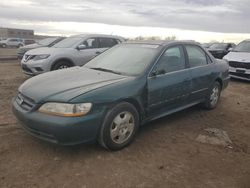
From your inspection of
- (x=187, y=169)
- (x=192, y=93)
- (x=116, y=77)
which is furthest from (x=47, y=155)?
(x=192, y=93)

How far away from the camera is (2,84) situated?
8664 millimetres

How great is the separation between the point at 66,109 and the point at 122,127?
2.97 ft

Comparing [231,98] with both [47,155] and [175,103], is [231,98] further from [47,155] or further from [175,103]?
[47,155]

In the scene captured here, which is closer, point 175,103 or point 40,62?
point 175,103

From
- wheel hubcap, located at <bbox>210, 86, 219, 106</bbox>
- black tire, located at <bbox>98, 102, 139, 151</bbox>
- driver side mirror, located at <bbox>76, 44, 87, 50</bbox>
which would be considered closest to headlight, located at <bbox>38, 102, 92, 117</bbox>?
black tire, located at <bbox>98, 102, 139, 151</bbox>

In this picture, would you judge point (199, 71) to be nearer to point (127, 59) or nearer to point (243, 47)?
point (127, 59)

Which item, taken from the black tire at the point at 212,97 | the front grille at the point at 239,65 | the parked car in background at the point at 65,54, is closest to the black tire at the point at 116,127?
the black tire at the point at 212,97

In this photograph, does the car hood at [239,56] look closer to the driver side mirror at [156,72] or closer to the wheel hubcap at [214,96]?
the wheel hubcap at [214,96]

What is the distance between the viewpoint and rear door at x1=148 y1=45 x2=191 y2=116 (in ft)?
15.2

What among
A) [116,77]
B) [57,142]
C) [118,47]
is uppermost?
[118,47]

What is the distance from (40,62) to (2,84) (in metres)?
1.29

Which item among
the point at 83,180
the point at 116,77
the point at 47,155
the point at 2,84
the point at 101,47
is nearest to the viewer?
the point at 83,180

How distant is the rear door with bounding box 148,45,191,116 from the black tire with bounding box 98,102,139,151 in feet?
1.47

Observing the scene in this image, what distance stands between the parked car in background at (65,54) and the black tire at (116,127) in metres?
5.32
